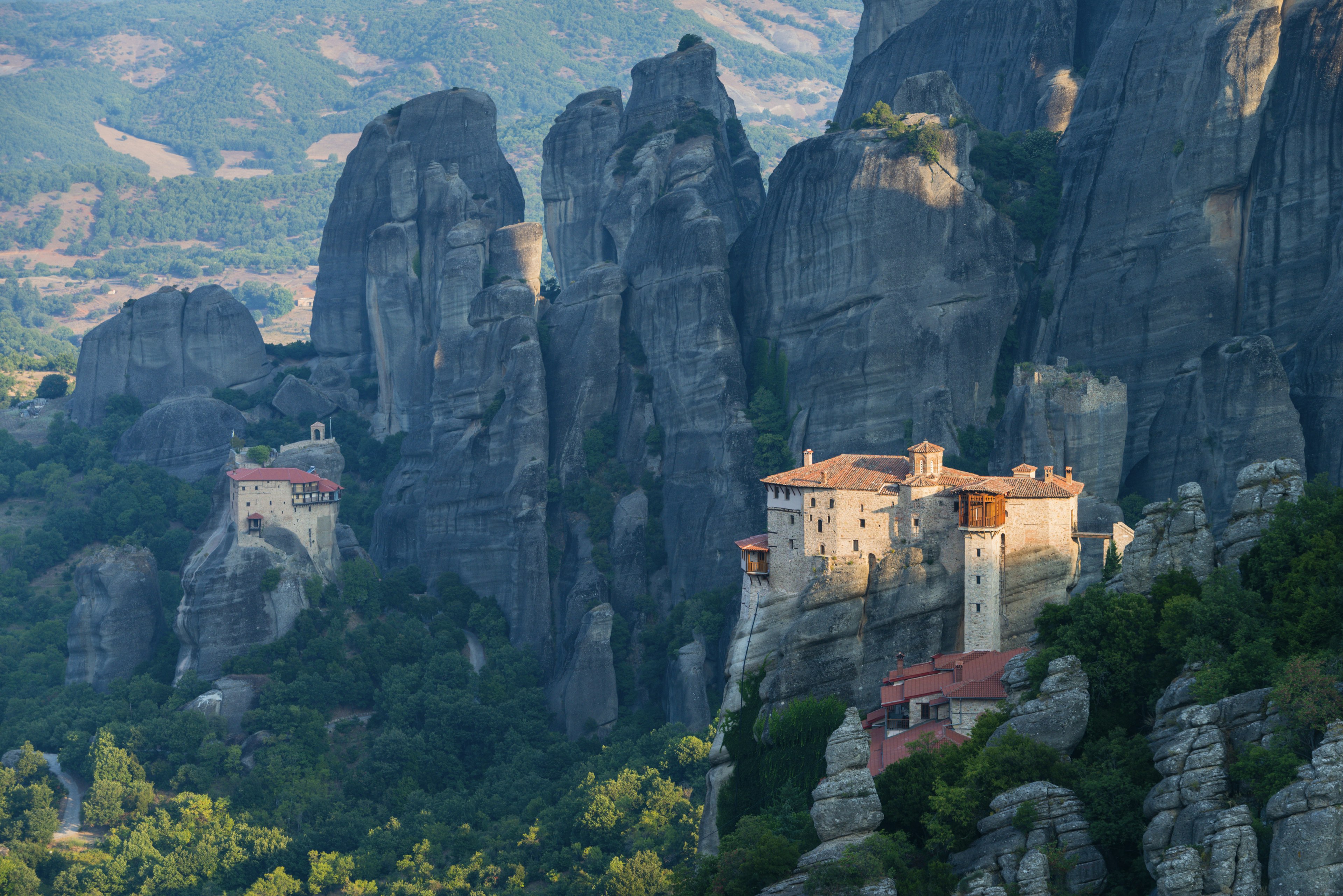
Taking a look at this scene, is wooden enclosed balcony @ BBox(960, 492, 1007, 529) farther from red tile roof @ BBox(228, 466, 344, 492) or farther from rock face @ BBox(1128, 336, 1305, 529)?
red tile roof @ BBox(228, 466, 344, 492)

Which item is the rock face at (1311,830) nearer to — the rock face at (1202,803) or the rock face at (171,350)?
the rock face at (1202,803)

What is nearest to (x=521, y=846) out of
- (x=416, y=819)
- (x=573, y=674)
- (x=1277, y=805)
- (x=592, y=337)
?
(x=416, y=819)

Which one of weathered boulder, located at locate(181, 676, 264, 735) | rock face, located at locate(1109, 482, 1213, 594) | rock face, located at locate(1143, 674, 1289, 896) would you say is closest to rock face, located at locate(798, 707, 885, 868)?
rock face, located at locate(1143, 674, 1289, 896)

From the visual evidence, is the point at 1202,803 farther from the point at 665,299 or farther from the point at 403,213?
the point at 403,213

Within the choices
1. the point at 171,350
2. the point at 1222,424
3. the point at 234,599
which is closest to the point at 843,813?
the point at 1222,424

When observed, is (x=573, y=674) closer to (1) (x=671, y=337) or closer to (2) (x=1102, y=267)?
(1) (x=671, y=337)

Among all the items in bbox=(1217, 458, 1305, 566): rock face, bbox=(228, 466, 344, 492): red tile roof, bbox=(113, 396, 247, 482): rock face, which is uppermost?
bbox=(113, 396, 247, 482): rock face
